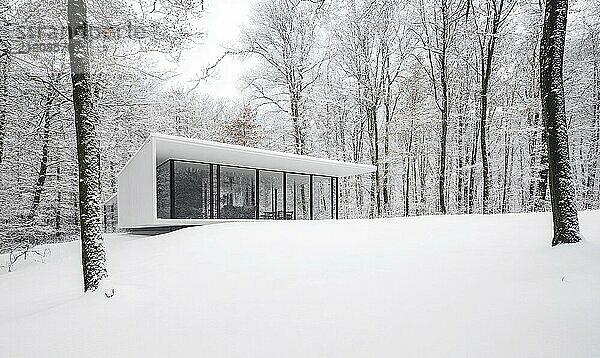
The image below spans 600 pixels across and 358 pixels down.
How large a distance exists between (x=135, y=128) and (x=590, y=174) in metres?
21.1

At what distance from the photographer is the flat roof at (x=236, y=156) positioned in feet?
38.6

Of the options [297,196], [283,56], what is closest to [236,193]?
[297,196]

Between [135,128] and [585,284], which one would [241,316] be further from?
[135,128]

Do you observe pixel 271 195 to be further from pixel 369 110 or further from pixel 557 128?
pixel 557 128

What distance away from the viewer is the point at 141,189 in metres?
12.9

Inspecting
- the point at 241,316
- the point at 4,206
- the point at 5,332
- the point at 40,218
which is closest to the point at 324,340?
the point at 241,316

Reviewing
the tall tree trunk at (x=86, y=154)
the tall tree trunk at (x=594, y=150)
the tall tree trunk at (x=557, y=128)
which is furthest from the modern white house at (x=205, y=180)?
the tall tree trunk at (x=594, y=150)

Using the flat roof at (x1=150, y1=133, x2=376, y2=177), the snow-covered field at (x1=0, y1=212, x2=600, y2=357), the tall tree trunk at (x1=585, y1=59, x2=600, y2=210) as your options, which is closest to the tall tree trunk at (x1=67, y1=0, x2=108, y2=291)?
the snow-covered field at (x1=0, y1=212, x2=600, y2=357)

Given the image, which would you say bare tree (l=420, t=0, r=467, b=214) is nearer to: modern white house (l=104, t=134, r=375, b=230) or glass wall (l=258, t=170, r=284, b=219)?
modern white house (l=104, t=134, r=375, b=230)

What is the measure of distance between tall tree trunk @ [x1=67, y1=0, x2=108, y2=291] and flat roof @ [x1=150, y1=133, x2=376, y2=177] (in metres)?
4.88

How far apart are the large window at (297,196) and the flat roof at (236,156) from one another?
115cm

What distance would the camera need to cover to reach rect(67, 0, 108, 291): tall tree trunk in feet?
20.6

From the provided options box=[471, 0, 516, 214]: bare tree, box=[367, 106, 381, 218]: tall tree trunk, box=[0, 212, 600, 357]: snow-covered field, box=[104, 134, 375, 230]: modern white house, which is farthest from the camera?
box=[367, 106, 381, 218]: tall tree trunk

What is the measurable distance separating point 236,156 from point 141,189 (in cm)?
291
